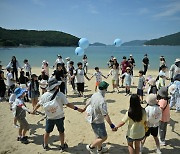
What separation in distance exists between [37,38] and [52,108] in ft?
570

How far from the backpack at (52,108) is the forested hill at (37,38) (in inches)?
5608

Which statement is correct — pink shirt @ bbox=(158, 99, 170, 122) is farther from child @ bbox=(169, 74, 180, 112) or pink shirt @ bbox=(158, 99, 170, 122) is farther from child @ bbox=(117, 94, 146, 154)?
child @ bbox=(169, 74, 180, 112)

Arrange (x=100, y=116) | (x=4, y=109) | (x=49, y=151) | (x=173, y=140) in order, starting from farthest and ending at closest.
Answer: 1. (x=4, y=109)
2. (x=173, y=140)
3. (x=49, y=151)
4. (x=100, y=116)

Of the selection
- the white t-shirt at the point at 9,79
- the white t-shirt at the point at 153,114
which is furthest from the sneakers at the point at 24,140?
the white t-shirt at the point at 9,79

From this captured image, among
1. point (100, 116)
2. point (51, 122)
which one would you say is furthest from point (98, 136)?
point (51, 122)

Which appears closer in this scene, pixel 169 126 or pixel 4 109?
pixel 169 126

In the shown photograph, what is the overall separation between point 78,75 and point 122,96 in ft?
8.94

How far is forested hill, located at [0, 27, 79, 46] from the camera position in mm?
151375

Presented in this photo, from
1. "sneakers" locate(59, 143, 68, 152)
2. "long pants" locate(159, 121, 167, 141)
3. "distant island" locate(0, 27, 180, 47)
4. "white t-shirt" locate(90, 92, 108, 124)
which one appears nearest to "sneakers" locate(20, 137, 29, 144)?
"sneakers" locate(59, 143, 68, 152)

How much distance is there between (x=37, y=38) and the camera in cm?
17062

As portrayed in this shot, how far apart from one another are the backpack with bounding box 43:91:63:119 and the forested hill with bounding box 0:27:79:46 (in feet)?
467

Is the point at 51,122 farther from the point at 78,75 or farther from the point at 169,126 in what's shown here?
the point at 78,75

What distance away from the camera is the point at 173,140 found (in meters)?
6.21

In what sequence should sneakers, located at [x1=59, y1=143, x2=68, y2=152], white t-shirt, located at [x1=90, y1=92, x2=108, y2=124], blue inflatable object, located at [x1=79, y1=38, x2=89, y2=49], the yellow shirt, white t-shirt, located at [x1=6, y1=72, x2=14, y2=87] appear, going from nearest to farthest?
the yellow shirt < white t-shirt, located at [x1=90, y1=92, x2=108, y2=124] < sneakers, located at [x1=59, y1=143, x2=68, y2=152] < white t-shirt, located at [x1=6, y1=72, x2=14, y2=87] < blue inflatable object, located at [x1=79, y1=38, x2=89, y2=49]
